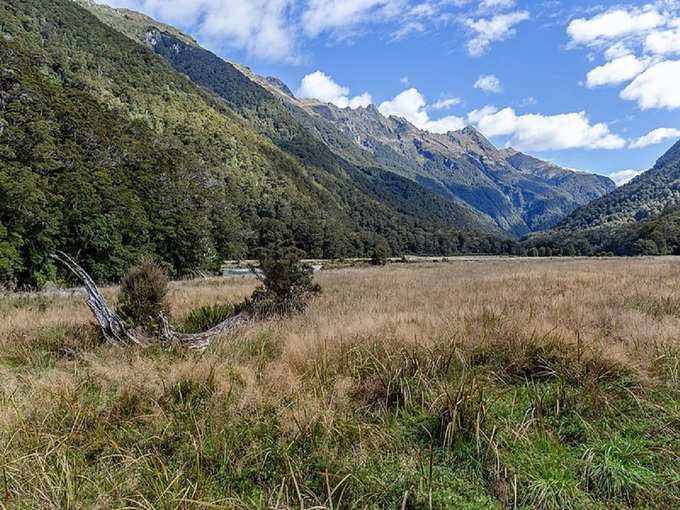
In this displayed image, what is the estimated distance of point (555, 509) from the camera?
232 centimetres

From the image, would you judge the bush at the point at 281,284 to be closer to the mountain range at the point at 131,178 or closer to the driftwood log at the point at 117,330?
the mountain range at the point at 131,178

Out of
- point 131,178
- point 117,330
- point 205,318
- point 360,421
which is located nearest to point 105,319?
point 117,330

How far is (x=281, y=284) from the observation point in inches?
398

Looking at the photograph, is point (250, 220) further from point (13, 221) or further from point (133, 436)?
point (133, 436)

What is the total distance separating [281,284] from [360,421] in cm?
702

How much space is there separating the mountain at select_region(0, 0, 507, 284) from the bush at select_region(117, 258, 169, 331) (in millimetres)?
23626

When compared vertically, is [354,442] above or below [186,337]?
below

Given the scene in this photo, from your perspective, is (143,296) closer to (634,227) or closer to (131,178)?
(131,178)

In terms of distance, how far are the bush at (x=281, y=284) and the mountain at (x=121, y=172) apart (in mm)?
23390

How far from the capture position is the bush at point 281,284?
930 cm

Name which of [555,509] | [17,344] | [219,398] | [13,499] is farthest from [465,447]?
[17,344]

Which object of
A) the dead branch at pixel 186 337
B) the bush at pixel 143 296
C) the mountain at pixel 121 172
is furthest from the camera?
the mountain at pixel 121 172

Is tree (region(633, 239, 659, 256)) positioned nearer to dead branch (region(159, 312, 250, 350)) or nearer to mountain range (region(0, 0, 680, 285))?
mountain range (region(0, 0, 680, 285))

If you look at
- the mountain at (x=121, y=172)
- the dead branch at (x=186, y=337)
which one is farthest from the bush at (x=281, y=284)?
the mountain at (x=121, y=172)
